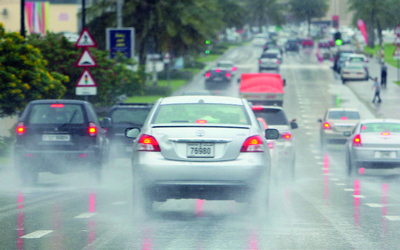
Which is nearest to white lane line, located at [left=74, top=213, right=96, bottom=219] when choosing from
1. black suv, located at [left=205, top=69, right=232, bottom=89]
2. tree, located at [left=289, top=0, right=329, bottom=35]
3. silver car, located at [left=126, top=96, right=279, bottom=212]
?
silver car, located at [left=126, top=96, right=279, bottom=212]

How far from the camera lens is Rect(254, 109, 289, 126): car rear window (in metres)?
19.8

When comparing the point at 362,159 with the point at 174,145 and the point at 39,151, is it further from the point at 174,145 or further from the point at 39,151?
the point at 174,145

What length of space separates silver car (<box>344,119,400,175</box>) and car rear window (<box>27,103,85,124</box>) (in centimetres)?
712

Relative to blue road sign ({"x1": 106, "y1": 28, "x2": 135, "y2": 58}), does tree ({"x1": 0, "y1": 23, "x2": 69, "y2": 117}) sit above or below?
below

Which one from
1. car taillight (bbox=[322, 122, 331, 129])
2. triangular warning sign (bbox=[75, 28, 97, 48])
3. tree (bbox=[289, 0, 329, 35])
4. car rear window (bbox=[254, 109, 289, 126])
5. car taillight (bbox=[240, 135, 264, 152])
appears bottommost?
car taillight (bbox=[322, 122, 331, 129])

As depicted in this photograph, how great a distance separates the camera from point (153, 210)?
11891 mm

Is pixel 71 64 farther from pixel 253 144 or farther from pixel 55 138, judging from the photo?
pixel 253 144

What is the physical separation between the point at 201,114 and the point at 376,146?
9418mm

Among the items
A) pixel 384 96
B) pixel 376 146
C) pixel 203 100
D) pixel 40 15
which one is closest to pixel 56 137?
pixel 203 100

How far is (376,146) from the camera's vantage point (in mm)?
19453

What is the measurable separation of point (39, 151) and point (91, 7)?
35.8 m

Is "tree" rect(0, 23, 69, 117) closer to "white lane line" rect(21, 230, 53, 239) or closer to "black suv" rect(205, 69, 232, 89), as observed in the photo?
"white lane line" rect(21, 230, 53, 239)

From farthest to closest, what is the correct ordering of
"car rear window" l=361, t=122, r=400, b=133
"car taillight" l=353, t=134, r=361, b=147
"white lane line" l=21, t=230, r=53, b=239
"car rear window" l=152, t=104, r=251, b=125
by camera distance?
"car rear window" l=361, t=122, r=400, b=133 → "car taillight" l=353, t=134, r=361, b=147 → "car rear window" l=152, t=104, r=251, b=125 → "white lane line" l=21, t=230, r=53, b=239

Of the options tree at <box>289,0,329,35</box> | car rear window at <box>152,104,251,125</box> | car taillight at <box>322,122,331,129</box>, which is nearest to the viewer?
car rear window at <box>152,104,251,125</box>
